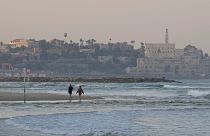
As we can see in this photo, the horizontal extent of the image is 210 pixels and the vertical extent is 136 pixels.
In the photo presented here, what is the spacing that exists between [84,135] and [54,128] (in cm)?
255

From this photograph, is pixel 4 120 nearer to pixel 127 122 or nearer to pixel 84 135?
pixel 127 122

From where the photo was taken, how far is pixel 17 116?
26.4 metres

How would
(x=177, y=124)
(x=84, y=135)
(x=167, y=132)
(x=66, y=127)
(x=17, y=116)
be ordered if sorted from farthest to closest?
(x=17, y=116), (x=177, y=124), (x=66, y=127), (x=167, y=132), (x=84, y=135)

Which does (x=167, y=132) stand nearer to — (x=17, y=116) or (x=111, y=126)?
(x=111, y=126)

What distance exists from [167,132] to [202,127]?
7.73 feet

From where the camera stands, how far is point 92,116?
26859mm

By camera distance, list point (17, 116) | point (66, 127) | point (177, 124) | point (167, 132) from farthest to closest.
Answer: point (17, 116) → point (177, 124) → point (66, 127) → point (167, 132)

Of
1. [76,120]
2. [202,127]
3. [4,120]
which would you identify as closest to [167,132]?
[202,127]

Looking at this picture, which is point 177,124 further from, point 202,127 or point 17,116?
point 17,116

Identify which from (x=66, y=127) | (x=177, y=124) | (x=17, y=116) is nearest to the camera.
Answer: (x=66, y=127)

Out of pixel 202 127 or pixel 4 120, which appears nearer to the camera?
pixel 202 127

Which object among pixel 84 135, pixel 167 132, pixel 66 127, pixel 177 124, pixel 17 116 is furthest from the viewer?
pixel 17 116

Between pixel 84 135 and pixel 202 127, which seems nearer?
pixel 84 135

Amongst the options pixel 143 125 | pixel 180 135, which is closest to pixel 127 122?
pixel 143 125
